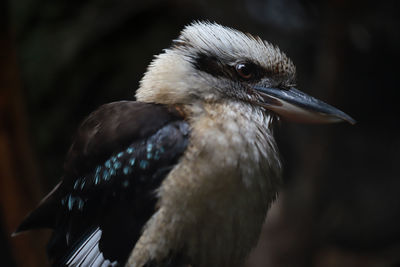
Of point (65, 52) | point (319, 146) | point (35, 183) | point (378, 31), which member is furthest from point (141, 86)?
point (378, 31)

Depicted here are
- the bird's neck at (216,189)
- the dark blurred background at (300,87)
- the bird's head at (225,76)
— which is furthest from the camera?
the dark blurred background at (300,87)

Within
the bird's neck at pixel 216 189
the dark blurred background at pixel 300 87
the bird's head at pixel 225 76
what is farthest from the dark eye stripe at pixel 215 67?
the dark blurred background at pixel 300 87

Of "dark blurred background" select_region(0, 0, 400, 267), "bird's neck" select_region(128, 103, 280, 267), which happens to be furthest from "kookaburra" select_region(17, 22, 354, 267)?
"dark blurred background" select_region(0, 0, 400, 267)

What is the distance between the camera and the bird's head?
5.08 feet

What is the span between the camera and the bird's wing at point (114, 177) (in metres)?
1.43

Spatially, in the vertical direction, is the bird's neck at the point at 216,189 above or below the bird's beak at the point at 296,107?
below

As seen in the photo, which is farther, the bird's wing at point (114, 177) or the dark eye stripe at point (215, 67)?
the dark eye stripe at point (215, 67)

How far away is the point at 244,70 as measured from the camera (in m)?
1.59

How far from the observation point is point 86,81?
3.75m

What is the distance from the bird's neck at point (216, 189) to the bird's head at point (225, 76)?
2.8 inches

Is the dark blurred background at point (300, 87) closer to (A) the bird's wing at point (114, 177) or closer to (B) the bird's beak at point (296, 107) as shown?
(A) the bird's wing at point (114, 177)

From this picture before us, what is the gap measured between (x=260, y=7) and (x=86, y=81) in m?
1.37

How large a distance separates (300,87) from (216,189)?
2564 millimetres

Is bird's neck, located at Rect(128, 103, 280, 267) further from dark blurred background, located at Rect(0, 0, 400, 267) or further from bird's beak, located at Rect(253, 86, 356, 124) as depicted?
dark blurred background, located at Rect(0, 0, 400, 267)
